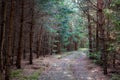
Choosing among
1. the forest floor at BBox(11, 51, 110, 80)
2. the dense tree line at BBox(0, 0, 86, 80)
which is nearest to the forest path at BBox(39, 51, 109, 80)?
the forest floor at BBox(11, 51, 110, 80)

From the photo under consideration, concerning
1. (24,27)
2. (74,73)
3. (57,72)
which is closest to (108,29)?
(74,73)

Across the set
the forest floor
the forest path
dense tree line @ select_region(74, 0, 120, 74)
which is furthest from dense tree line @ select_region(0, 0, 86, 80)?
dense tree line @ select_region(74, 0, 120, 74)

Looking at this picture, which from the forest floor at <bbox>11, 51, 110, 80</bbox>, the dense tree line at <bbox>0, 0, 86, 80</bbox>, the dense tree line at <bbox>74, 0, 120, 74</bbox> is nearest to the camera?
the dense tree line at <bbox>0, 0, 86, 80</bbox>

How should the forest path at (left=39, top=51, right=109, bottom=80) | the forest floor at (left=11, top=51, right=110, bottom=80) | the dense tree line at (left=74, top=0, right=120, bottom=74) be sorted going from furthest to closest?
the forest path at (left=39, top=51, right=109, bottom=80) → the forest floor at (left=11, top=51, right=110, bottom=80) → the dense tree line at (left=74, top=0, right=120, bottom=74)

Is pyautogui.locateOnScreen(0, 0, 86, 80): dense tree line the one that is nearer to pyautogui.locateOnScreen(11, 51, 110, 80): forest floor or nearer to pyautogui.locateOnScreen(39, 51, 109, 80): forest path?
pyautogui.locateOnScreen(11, 51, 110, 80): forest floor

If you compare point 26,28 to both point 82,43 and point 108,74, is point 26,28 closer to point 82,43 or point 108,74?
point 108,74

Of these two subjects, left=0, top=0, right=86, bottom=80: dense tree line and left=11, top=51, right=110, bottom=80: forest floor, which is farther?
left=11, top=51, right=110, bottom=80: forest floor

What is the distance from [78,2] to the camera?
23672mm

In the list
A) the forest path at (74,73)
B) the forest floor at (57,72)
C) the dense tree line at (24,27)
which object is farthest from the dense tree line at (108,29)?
the dense tree line at (24,27)

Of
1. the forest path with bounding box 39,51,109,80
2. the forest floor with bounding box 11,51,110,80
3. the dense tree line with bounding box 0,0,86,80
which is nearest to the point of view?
the dense tree line with bounding box 0,0,86,80

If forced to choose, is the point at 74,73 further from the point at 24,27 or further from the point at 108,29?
the point at 24,27

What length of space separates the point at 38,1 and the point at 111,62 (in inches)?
343

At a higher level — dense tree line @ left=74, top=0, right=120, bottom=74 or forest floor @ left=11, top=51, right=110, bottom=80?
dense tree line @ left=74, top=0, right=120, bottom=74

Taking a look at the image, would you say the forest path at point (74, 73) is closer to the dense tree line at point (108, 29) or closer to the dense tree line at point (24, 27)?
the dense tree line at point (108, 29)
